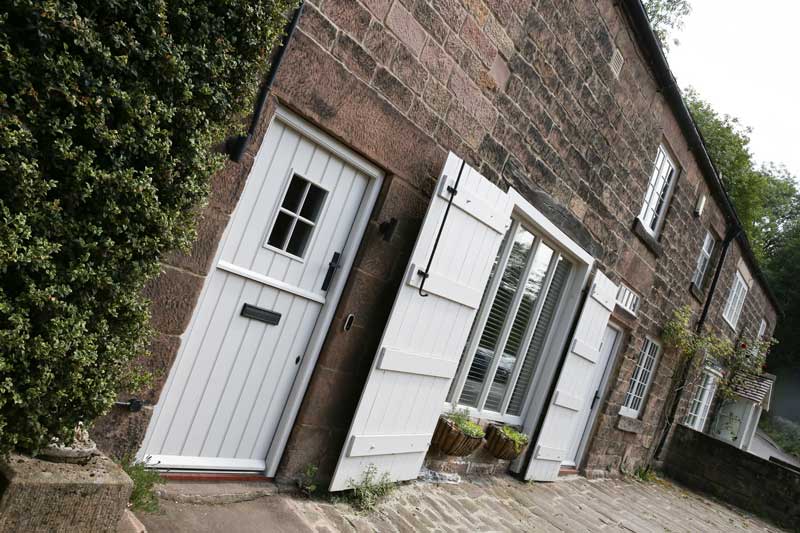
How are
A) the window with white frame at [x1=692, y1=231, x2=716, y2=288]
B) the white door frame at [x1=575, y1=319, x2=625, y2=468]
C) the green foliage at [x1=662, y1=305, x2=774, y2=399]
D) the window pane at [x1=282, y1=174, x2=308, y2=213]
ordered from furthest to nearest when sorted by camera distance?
the window with white frame at [x1=692, y1=231, x2=716, y2=288] → the green foliage at [x1=662, y1=305, x2=774, y2=399] → the white door frame at [x1=575, y1=319, x2=625, y2=468] → the window pane at [x1=282, y1=174, x2=308, y2=213]

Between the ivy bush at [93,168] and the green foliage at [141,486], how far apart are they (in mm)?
782

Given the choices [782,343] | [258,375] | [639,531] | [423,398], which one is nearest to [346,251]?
[258,375]

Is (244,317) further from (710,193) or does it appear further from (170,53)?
(710,193)

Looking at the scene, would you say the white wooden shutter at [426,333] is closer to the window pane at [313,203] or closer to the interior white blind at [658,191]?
the window pane at [313,203]

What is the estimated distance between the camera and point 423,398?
486 centimetres

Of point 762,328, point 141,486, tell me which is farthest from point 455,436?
point 762,328

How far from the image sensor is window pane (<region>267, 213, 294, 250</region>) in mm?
3803

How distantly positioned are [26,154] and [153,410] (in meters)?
1.69

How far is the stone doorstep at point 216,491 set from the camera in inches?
133

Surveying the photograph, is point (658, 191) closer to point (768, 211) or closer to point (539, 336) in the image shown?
point (539, 336)

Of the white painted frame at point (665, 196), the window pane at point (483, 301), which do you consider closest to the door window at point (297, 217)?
the window pane at point (483, 301)

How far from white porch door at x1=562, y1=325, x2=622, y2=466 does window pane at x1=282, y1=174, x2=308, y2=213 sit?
20.2ft

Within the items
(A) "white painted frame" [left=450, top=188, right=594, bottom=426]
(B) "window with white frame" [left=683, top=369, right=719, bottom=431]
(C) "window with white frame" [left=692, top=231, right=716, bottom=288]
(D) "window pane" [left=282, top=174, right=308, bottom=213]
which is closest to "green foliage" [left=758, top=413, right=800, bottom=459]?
(B) "window with white frame" [left=683, top=369, right=719, bottom=431]

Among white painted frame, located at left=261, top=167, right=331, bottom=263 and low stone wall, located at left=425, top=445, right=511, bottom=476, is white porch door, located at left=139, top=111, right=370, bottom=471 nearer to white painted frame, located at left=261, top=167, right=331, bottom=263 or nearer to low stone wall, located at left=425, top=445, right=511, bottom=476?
white painted frame, located at left=261, top=167, right=331, bottom=263
